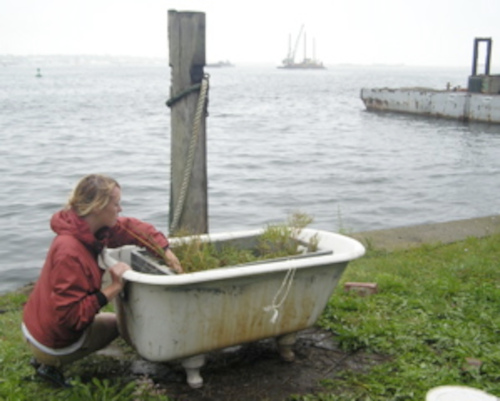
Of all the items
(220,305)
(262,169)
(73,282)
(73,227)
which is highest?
(73,227)

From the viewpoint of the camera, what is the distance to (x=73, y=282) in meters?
3.61

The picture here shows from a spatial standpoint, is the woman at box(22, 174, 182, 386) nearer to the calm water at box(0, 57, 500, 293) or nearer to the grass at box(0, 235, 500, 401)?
the grass at box(0, 235, 500, 401)

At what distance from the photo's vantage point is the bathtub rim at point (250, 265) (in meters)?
3.70

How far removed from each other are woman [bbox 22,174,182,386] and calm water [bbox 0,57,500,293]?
18.2ft

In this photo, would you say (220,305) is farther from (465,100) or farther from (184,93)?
(465,100)

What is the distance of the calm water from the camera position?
13.6 meters

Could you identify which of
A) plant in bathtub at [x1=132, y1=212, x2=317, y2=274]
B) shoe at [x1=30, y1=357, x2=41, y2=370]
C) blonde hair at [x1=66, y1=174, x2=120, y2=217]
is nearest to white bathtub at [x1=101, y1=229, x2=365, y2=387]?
plant in bathtub at [x1=132, y1=212, x2=317, y2=274]

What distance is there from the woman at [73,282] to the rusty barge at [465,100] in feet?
92.1

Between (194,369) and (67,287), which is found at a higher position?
(67,287)

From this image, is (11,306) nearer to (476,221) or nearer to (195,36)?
(195,36)

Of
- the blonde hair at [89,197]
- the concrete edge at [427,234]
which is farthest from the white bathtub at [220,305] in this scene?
the concrete edge at [427,234]

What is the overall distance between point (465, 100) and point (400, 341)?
92.3 feet

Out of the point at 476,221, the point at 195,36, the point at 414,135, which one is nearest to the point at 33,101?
the point at 414,135

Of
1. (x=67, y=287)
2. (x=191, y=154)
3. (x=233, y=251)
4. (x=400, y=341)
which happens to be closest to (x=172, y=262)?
(x=233, y=251)
